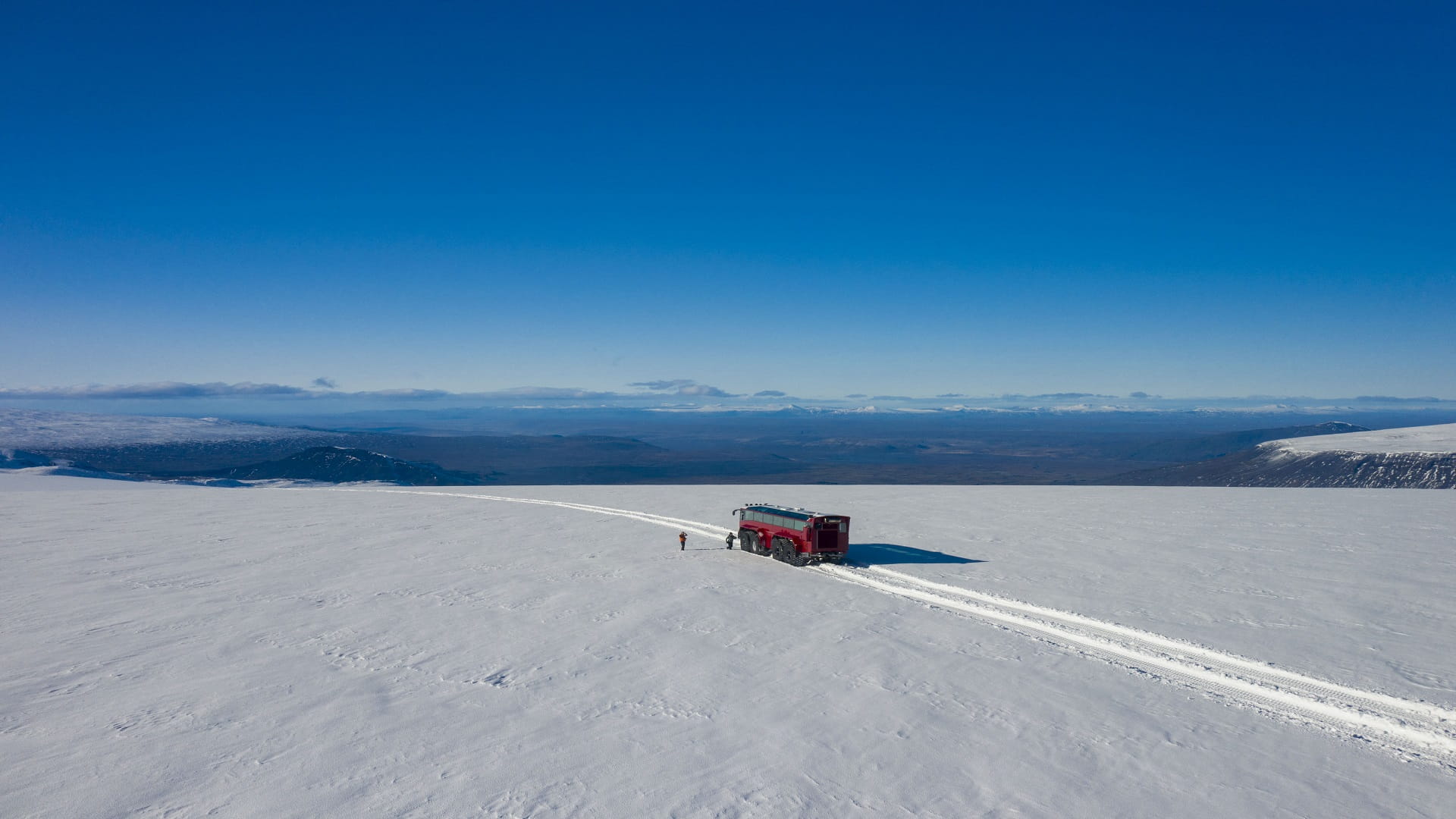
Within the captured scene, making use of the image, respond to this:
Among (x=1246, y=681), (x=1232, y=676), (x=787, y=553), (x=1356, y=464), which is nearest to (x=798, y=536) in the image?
(x=787, y=553)

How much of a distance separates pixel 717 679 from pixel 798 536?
10.6m

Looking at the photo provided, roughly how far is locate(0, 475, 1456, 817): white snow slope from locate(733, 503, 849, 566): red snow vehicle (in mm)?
665

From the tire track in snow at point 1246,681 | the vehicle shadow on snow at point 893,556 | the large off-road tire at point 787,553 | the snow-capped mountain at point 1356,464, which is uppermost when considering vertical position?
the large off-road tire at point 787,553

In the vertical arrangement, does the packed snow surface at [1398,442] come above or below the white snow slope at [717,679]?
below

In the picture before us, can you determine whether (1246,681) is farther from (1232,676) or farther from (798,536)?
(798,536)

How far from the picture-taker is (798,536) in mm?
22812

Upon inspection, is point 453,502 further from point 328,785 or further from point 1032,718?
point 1032,718

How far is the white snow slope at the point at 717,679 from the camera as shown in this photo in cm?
877

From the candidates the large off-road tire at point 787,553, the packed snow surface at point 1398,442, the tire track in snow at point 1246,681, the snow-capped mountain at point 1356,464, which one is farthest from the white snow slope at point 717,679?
the packed snow surface at point 1398,442

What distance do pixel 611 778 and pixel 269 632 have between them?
34.1ft

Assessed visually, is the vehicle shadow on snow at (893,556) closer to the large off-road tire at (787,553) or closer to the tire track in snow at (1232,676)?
the large off-road tire at (787,553)

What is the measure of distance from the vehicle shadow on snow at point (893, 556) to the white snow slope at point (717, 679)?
27cm

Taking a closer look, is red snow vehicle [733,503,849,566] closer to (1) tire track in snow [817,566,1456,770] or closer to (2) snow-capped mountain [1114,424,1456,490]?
(1) tire track in snow [817,566,1456,770]

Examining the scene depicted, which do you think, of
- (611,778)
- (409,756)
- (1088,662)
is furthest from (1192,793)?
(409,756)
